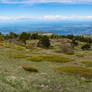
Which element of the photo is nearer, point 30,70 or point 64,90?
point 64,90

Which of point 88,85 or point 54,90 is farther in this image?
point 88,85

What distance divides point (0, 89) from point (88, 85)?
1431 centimetres

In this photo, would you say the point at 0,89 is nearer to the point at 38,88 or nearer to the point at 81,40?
the point at 38,88

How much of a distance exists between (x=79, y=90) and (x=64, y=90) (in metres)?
2.42

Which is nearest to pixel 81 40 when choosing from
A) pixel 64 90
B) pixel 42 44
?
pixel 42 44

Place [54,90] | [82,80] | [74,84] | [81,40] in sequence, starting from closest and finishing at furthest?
1. [54,90]
2. [74,84]
3. [82,80]
4. [81,40]

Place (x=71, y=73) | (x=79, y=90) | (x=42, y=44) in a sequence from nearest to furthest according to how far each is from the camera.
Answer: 1. (x=79, y=90)
2. (x=71, y=73)
3. (x=42, y=44)

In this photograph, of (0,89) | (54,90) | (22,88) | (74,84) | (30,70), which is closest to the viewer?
(0,89)

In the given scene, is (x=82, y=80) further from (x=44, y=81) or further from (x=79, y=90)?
(x=44, y=81)

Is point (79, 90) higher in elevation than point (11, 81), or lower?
lower

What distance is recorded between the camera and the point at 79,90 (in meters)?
22.0

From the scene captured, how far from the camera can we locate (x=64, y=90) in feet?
68.4

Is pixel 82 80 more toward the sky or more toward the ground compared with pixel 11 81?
more toward the ground

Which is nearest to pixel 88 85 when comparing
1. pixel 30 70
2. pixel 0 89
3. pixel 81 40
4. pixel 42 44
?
pixel 30 70
